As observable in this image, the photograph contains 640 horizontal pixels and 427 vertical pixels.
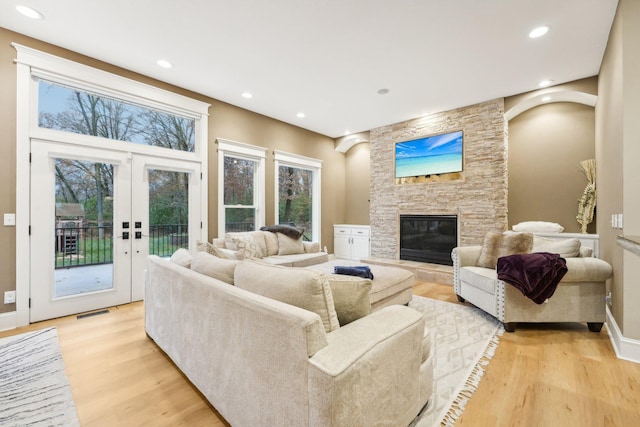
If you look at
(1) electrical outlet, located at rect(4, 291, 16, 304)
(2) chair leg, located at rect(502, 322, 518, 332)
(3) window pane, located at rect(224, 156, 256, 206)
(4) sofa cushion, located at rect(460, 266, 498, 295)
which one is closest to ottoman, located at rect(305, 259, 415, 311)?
(4) sofa cushion, located at rect(460, 266, 498, 295)

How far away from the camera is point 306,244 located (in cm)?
518

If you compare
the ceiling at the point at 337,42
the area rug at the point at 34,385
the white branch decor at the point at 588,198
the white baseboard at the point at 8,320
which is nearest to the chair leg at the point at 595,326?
the white branch decor at the point at 588,198

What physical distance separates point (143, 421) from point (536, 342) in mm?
3166

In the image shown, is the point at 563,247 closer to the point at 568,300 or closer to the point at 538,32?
the point at 568,300

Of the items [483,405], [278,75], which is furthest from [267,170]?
[483,405]

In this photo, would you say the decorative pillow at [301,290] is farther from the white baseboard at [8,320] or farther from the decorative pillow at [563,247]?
the white baseboard at [8,320]

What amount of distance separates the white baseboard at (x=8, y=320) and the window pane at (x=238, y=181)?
2.79 metres

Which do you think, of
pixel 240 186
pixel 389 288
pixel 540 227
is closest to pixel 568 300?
pixel 389 288

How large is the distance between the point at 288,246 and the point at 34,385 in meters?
3.31

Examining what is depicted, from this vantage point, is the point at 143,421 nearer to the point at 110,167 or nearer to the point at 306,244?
the point at 110,167

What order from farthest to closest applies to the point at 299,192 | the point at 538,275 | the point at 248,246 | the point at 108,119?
1. the point at 299,192
2. the point at 248,246
3. the point at 108,119
4. the point at 538,275

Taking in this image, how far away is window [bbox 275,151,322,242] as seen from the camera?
229 inches

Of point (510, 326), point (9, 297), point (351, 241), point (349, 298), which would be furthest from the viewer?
point (351, 241)

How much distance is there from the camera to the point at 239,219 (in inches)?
201
